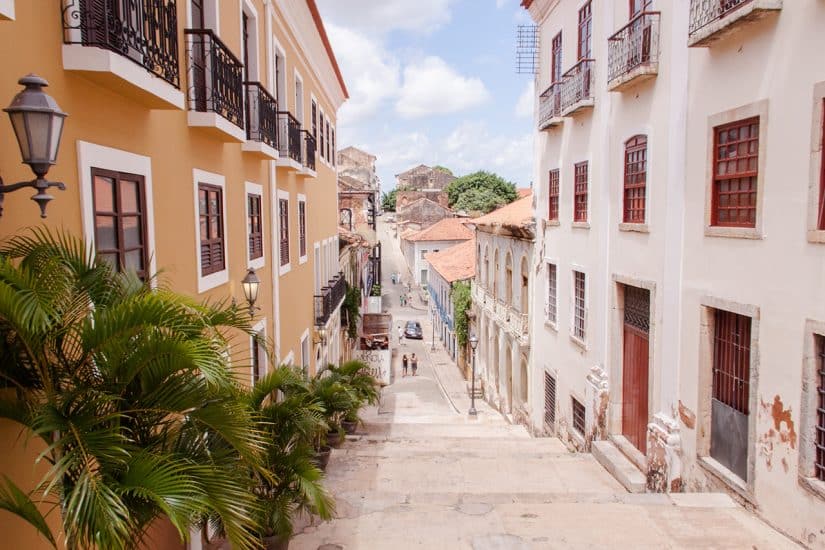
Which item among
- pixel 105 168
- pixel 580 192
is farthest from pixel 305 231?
pixel 105 168

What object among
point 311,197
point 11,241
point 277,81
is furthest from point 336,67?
point 11,241

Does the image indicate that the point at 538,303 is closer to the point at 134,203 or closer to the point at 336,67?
the point at 336,67

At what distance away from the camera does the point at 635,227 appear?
34.0ft

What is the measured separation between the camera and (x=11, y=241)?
3338 mm

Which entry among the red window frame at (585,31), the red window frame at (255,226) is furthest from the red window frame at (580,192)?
the red window frame at (255,226)

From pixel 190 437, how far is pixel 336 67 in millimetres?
16151

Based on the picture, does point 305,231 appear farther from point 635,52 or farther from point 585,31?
point 635,52

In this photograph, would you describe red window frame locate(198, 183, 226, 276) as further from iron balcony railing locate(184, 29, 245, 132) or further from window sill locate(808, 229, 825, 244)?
window sill locate(808, 229, 825, 244)

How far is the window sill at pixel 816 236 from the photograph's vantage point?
19.9ft

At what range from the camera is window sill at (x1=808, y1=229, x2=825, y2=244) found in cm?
607

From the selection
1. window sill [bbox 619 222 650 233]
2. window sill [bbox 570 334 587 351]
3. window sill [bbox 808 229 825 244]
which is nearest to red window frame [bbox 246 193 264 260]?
window sill [bbox 619 222 650 233]

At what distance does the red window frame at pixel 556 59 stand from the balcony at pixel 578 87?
1.57 meters

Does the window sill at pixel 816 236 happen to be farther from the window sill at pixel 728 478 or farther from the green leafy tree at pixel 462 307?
the green leafy tree at pixel 462 307

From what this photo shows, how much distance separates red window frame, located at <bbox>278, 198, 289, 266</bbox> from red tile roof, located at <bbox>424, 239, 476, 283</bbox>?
17899 mm
